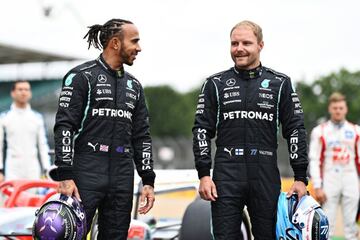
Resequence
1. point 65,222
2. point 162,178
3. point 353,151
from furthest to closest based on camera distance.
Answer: point 353,151
point 162,178
point 65,222

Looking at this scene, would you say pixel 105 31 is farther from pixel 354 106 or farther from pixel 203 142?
pixel 354 106

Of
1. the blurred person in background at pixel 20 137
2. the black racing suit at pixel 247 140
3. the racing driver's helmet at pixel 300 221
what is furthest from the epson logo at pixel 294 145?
the blurred person in background at pixel 20 137

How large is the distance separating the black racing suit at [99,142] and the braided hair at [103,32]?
0.18m

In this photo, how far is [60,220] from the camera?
169 inches

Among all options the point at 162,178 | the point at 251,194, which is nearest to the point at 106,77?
the point at 251,194

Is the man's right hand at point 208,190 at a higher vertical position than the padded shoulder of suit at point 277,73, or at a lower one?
lower

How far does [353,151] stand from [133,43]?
461cm

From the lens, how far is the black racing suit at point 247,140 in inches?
184

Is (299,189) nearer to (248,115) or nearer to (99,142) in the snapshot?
(248,115)

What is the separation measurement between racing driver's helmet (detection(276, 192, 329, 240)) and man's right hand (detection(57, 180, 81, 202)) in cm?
124

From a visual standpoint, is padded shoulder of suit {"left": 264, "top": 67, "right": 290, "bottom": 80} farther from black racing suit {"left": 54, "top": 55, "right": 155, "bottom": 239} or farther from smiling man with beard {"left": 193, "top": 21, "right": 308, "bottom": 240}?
black racing suit {"left": 54, "top": 55, "right": 155, "bottom": 239}

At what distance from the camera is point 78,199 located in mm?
4418

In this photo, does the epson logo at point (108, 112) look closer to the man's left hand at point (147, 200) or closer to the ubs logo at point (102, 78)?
the ubs logo at point (102, 78)

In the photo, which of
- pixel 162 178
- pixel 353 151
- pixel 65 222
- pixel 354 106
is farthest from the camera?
pixel 354 106
